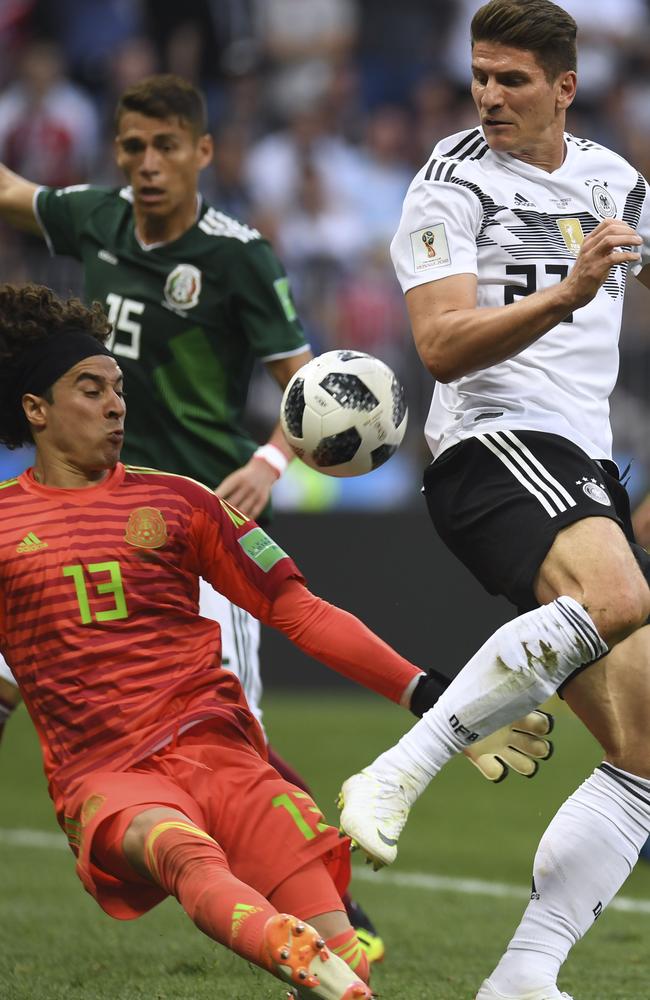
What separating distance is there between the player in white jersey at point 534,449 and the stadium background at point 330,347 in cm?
73

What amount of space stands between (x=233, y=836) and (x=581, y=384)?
5.01ft

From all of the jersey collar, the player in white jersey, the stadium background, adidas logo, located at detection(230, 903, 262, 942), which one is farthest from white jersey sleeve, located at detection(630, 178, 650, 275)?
adidas logo, located at detection(230, 903, 262, 942)

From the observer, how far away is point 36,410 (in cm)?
427

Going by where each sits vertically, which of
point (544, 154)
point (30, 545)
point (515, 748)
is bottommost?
point (515, 748)

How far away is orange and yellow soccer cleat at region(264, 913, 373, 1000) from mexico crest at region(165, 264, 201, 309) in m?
2.89

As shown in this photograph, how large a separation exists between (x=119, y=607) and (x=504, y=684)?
37.4 inches

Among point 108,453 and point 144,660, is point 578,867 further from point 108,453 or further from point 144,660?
point 108,453

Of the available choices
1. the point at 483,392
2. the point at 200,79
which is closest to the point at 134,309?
the point at 483,392

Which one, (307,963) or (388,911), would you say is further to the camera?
(388,911)

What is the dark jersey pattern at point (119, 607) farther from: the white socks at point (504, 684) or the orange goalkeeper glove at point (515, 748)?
the orange goalkeeper glove at point (515, 748)

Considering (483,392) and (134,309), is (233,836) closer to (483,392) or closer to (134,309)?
(483,392)

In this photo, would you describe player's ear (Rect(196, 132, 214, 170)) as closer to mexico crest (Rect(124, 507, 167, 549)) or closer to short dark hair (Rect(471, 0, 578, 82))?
short dark hair (Rect(471, 0, 578, 82))

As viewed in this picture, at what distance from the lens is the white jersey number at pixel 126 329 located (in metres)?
5.86

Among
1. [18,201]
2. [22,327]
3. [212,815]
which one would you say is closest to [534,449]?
[212,815]
